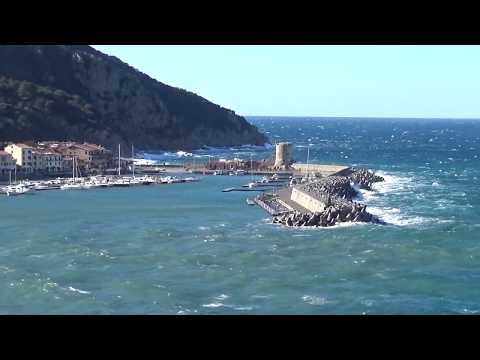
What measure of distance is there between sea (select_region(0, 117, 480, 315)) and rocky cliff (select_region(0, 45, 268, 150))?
23886 millimetres

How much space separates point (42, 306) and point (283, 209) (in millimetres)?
15222

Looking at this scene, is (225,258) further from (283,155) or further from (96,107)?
(96,107)

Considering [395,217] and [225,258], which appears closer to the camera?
[225,258]

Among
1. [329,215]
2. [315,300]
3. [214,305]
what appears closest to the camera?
[214,305]

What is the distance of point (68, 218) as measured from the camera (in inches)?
1016

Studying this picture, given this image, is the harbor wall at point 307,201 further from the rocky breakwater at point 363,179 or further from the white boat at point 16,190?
the white boat at point 16,190

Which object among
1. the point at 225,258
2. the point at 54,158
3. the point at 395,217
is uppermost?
the point at 54,158

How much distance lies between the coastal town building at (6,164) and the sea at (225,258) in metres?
8.76

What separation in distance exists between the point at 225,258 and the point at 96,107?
49658 mm

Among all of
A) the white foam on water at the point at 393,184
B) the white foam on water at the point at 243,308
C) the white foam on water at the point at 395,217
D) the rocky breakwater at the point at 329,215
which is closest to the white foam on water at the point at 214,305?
the white foam on water at the point at 243,308

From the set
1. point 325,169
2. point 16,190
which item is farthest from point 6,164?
point 325,169

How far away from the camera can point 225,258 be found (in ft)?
60.9
